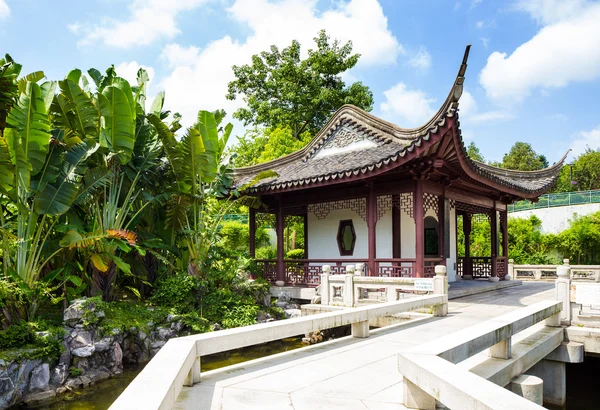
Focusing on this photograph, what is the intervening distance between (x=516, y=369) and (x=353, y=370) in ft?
5.69

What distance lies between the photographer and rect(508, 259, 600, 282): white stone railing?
13724 millimetres

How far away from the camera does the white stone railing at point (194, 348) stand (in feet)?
8.16

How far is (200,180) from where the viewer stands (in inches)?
379

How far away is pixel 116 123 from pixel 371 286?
538 cm

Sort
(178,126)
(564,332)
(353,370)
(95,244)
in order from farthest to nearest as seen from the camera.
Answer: (178,126) < (95,244) < (564,332) < (353,370)

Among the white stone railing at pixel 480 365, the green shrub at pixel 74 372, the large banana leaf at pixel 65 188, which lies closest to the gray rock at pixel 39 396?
the green shrub at pixel 74 372

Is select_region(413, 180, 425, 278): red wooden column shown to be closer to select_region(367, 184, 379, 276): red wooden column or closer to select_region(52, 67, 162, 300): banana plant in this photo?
select_region(367, 184, 379, 276): red wooden column

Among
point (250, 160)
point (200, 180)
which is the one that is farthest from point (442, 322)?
point (250, 160)

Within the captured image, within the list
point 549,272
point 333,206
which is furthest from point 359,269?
point 549,272

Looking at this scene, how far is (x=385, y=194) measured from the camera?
1038 cm

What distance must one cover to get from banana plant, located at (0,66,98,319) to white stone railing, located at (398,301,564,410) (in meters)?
6.34

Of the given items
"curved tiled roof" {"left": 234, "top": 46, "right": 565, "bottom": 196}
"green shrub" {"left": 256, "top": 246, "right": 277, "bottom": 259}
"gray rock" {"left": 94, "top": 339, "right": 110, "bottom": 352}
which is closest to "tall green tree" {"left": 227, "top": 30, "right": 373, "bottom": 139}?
"green shrub" {"left": 256, "top": 246, "right": 277, "bottom": 259}

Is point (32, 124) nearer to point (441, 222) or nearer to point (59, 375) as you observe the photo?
point (59, 375)

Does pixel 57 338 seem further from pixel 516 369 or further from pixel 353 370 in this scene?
pixel 516 369
